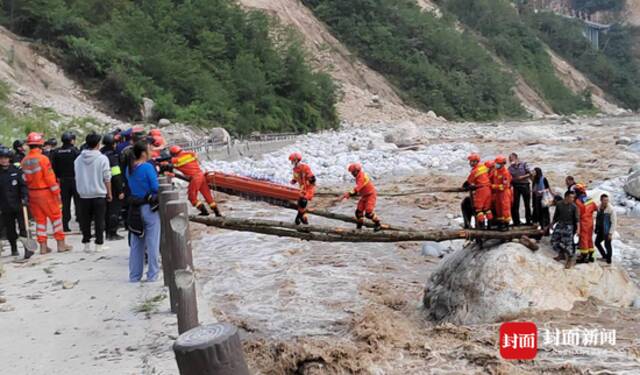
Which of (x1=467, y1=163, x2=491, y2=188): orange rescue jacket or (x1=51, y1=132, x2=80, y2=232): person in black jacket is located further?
(x1=51, y1=132, x2=80, y2=232): person in black jacket

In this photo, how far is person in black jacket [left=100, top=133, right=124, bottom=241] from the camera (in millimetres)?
7402

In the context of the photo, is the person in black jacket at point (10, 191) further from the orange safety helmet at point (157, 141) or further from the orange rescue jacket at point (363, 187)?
the orange rescue jacket at point (363, 187)

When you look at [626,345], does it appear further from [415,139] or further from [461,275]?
[415,139]

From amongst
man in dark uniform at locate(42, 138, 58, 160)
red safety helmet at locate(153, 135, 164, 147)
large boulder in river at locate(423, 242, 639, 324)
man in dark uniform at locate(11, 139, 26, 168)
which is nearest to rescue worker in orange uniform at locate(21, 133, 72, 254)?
man in dark uniform at locate(11, 139, 26, 168)

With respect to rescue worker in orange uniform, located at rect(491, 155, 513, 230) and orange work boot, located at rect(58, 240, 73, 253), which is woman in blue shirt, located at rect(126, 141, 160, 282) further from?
rescue worker in orange uniform, located at rect(491, 155, 513, 230)

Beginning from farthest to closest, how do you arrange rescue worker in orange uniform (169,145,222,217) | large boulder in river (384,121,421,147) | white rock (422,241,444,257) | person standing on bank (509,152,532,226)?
large boulder in river (384,121,421,147), white rock (422,241,444,257), rescue worker in orange uniform (169,145,222,217), person standing on bank (509,152,532,226)

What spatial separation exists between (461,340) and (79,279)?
12.0ft

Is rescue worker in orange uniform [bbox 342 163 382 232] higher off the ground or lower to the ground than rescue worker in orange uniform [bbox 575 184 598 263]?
higher

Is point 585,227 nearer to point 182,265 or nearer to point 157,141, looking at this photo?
point 182,265

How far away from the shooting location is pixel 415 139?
88.9 ft

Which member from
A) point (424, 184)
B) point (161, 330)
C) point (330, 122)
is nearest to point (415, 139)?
point (330, 122)

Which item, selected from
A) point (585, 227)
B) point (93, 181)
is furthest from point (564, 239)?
point (93, 181)

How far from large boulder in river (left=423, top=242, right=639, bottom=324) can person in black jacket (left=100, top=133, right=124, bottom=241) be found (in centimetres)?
398

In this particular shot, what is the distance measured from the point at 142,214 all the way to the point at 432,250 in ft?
14.3
